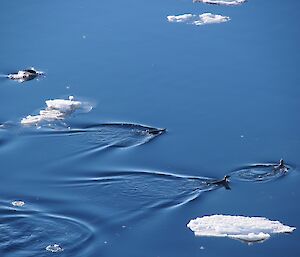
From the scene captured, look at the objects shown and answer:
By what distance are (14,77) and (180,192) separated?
6.68ft

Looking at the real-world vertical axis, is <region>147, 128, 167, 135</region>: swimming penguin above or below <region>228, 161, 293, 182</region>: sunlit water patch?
above

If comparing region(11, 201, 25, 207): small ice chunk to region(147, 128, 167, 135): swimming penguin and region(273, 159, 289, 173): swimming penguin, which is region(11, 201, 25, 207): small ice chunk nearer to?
region(147, 128, 167, 135): swimming penguin

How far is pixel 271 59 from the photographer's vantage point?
6.09 metres

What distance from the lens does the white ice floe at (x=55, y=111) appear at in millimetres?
5332

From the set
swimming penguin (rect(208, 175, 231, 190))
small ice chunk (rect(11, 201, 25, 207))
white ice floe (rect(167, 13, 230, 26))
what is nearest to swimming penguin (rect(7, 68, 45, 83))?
white ice floe (rect(167, 13, 230, 26))

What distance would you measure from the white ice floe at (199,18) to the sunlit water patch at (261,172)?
7.73 feet

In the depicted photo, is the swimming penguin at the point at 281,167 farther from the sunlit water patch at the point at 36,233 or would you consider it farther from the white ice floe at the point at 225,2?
the white ice floe at the point at 225,2

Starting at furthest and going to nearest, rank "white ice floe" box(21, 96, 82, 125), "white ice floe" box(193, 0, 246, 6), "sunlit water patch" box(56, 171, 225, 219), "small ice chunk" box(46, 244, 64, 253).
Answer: "white ice floe" box(193, 0, 246, 6) → "white ice floe" box(21, 96, 82, 125) → "sunlit water patch" box(56, 171, 225, 219) → "small ice chunk" box(46, 244, 64, 253)

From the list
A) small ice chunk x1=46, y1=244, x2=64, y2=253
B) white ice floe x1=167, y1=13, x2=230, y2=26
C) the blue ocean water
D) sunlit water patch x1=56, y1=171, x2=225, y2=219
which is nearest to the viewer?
small ice chunk x1=46, y1=244, x2=64, y2=253

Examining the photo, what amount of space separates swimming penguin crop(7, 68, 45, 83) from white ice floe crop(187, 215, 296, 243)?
7.35 feet

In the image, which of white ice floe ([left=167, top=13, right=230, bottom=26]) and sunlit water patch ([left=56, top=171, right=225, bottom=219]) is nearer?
sunlit water patch ([left=56, top=171, right=225, bottom=219])

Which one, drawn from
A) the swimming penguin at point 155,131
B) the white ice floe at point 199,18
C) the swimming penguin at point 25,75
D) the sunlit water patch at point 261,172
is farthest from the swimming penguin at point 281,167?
the white ice floe at point 199,18

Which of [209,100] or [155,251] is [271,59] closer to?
[209,100]

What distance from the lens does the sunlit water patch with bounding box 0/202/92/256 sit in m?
4.08
